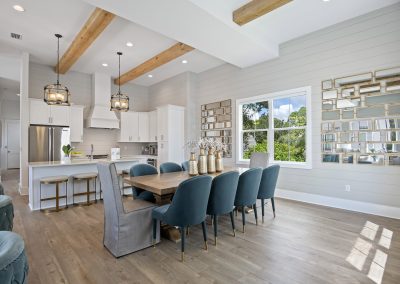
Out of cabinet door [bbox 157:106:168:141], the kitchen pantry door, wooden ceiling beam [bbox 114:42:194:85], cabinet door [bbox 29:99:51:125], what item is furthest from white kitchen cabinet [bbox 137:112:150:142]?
the kitchen pantry door

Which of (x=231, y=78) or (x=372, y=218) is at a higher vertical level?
(x=231, y=78)

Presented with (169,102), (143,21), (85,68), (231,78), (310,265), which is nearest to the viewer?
(310,265)

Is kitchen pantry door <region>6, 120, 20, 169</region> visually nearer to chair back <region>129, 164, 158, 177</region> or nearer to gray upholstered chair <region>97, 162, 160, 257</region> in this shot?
chair back <region>129, 164, 158, 177</region>

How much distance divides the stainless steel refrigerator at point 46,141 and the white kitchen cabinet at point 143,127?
7.39ft

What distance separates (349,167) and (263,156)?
1.53m

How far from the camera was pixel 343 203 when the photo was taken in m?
4.09

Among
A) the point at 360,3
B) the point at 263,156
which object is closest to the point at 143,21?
the point at 263,156

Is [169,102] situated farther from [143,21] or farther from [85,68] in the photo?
[143,21]

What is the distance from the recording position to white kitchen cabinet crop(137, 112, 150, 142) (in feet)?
25.0

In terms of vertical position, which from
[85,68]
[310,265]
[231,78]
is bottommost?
[310,265]

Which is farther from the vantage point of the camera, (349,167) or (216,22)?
(349,167)

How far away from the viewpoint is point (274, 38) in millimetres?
4680

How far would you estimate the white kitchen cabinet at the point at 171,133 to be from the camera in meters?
6.58

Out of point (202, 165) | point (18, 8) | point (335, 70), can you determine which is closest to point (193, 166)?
point (202, 165)
